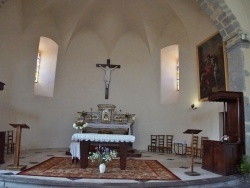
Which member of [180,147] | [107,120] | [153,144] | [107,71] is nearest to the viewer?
[180,147]

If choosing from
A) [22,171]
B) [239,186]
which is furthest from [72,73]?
[239,186]

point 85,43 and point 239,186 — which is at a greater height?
point 85,43

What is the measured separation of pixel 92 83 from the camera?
1308 cm

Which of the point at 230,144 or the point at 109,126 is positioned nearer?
the point at 230,144

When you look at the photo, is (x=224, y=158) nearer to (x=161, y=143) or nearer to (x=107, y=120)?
(x=161, y=143)

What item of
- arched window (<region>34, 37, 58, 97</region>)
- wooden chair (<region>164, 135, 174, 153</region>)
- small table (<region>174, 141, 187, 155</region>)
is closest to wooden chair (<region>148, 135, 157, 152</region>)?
wooden chair (<region>164, 135, 174, 153</region>)

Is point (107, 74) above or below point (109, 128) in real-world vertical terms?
above

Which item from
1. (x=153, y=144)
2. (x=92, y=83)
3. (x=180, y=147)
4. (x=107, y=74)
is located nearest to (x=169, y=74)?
(x=107, y=74)

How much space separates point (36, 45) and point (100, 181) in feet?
26.8

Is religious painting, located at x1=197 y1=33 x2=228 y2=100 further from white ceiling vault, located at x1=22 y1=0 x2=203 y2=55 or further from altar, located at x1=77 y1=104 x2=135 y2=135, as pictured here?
altar, located at x1=77 y1=104 x2=135 y2=135

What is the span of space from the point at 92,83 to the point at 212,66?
637 centimetres

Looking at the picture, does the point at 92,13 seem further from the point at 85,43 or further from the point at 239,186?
the point at 239,186

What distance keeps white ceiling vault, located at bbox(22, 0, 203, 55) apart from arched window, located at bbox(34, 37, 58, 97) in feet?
2.50

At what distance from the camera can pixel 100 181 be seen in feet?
17.5
